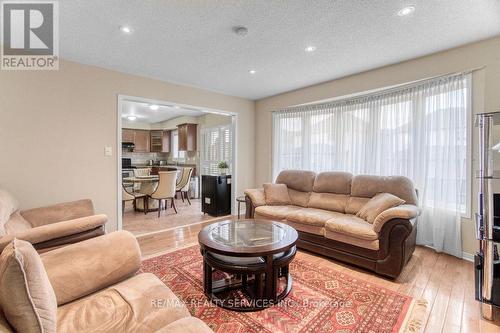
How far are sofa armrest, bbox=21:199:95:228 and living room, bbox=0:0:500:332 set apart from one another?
0.05ft

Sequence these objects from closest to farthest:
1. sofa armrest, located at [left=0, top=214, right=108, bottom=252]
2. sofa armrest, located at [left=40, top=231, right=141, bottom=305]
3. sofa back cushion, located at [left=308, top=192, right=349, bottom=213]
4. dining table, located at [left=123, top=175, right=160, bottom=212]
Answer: sofa armrest, located at [left=40, top=231, right=141, bottom=305]
sofa armrest, located at [left=0, top=214, right=108, bottom=252]
sofa back cushion, located at [left=308, top=192, right=349, bottom=213]
dining table, located at [left=123, top=175, right=160, bottom=212]

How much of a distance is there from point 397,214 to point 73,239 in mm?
3043

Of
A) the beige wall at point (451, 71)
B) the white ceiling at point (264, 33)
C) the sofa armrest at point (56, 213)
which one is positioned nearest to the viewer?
the white ceiling at point (264, 33)

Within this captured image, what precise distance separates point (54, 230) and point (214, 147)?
4730 mm

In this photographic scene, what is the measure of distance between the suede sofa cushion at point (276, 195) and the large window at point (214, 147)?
6.94ft

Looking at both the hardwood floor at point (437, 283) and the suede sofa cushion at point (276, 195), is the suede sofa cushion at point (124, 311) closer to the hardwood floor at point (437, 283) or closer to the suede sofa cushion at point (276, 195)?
the hardwood floor at point (437, 283)

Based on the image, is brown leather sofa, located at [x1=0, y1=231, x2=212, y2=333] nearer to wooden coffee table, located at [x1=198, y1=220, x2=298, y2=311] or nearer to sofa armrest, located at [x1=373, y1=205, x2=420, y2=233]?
wooden coffee table, located at [x1=198, y1=220, x2=298, y2=311]

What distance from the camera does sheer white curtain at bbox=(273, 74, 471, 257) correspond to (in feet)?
9.37

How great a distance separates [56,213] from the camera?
8.35 ft

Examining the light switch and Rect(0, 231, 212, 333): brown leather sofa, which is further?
the light switch

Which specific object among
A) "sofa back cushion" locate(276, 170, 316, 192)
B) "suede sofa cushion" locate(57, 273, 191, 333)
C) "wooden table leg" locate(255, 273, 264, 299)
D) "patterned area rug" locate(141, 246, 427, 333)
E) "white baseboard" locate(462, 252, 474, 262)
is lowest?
"patterned area rug" locate(141, 246, 427, 333)

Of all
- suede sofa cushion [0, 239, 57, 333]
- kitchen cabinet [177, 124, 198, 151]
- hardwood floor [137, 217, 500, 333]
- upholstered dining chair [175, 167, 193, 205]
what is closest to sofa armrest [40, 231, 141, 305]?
suede sofa cushion [0, 239, 57, 333]

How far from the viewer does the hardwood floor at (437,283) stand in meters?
1.76

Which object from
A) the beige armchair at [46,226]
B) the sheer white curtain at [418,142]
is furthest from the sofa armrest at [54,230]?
the sheer white curtain at [418,142]
